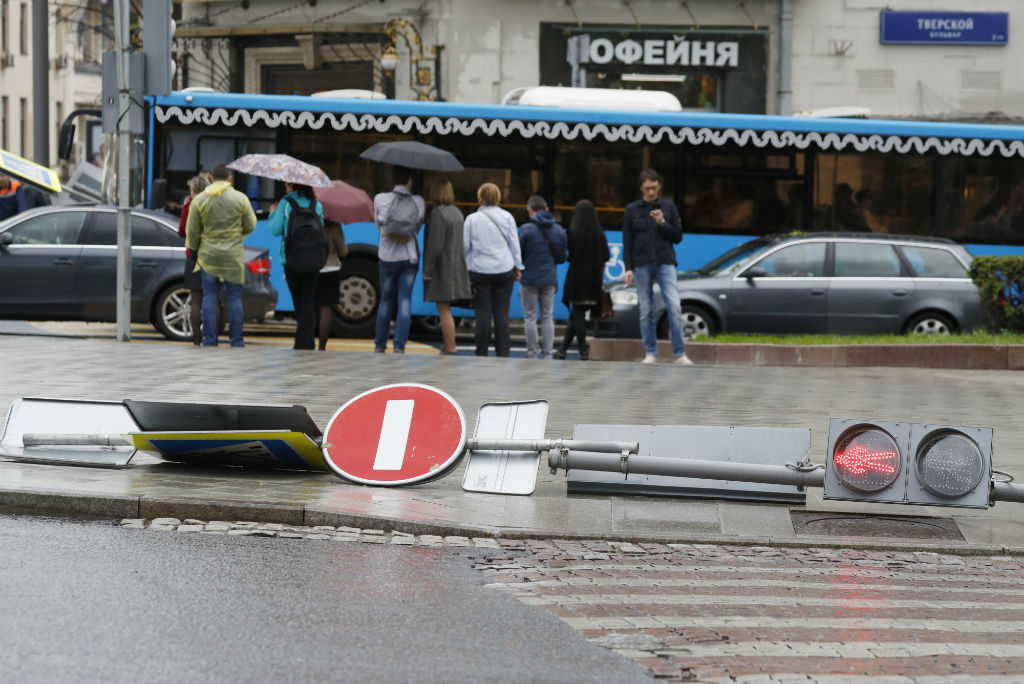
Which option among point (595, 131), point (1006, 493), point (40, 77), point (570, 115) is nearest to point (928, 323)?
point (595, 131)

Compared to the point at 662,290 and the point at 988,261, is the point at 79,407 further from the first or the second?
the point at 988,261

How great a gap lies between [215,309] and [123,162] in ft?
5.34

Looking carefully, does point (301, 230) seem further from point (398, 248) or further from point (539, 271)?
point (539, 271)

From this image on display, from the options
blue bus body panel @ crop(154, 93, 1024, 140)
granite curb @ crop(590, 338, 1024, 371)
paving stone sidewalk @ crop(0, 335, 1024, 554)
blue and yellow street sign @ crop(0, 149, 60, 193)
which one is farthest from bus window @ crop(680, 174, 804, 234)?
blue and yellow street sign @ crop(0, 149, 60, 193)

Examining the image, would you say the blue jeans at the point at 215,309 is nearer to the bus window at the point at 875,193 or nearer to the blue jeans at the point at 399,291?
the blue jeans at the point at 399,291

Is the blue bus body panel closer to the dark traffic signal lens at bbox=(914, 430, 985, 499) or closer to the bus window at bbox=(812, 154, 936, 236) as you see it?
the bus window at bbox=(812, 154, 936, 236)

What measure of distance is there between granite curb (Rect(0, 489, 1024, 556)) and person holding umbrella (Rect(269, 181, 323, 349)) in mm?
8207

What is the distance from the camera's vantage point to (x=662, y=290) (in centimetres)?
1585

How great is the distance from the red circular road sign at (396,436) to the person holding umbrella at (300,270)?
7.44 meters

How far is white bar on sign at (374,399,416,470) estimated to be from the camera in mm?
7914

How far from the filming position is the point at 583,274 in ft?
56.6

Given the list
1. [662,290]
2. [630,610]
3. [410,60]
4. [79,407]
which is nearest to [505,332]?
[662,290]

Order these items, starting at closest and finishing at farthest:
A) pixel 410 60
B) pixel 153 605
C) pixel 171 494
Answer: pixel 153 605 < pixel 171 494 < pixel 410 60

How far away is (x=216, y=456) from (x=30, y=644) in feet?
11.1
